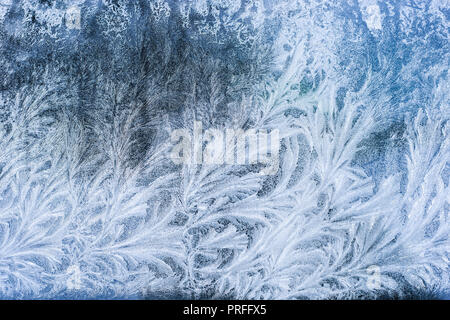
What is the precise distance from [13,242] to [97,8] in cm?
61

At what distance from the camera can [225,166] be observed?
1.14m

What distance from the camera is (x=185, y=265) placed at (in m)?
1.12

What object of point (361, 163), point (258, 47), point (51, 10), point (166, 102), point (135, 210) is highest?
point (51, 10)

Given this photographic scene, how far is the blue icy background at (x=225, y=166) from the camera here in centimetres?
112

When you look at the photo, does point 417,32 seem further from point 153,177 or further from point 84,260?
point 84,260

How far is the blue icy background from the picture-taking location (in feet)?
3.68

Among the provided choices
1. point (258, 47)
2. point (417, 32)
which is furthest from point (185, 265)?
point (417, 32)

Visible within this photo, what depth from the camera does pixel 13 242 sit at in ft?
3.74

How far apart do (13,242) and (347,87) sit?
0.90m

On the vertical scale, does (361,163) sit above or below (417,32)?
below
